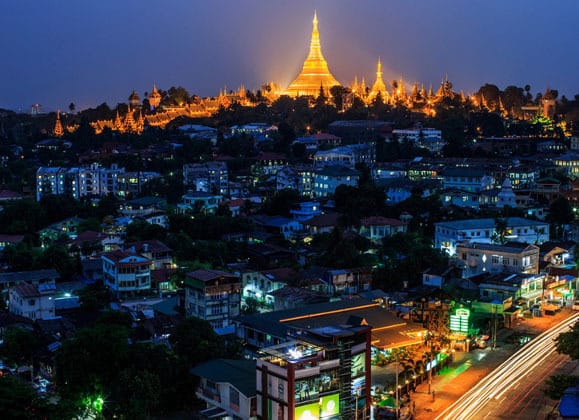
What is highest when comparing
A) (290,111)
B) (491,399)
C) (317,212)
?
(290,111)

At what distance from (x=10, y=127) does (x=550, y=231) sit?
97.5 ft

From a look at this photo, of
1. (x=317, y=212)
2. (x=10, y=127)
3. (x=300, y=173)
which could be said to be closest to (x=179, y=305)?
(x=317, y=212)

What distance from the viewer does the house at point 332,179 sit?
2352 centimetres

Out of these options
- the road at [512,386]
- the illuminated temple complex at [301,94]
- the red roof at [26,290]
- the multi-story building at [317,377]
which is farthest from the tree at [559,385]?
the illuminated temple complex at [301,94]

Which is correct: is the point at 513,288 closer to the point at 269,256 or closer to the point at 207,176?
the point at 269,256

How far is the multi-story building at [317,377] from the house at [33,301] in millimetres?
5595

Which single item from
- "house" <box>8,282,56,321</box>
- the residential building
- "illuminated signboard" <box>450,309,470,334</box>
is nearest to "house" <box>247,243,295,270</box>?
"house" <box>8,282,56,321</box>

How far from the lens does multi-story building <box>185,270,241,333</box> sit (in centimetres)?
1255

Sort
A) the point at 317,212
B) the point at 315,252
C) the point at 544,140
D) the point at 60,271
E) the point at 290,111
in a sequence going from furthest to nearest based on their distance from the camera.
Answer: the point at 290,111 → the point at 544,140 → the point at 317,212 → the point at 315,252 → the point at 60,271

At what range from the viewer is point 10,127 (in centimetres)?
4119

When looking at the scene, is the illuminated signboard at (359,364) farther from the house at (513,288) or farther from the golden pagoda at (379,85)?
the golden pagoda at (379,85)

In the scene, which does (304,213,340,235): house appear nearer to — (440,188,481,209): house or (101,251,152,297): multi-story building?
(440,188,481,209): house

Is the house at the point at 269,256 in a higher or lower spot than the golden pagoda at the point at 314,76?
lower

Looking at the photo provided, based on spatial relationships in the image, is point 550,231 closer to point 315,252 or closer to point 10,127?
point 315,252
